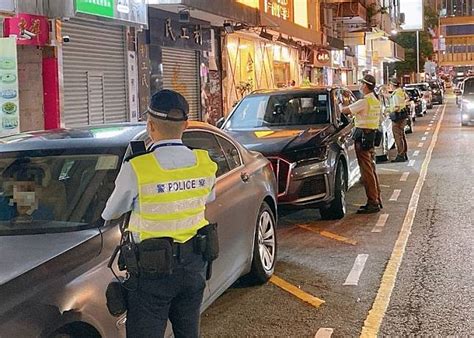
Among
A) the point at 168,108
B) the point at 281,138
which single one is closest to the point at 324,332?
the point at 168,108

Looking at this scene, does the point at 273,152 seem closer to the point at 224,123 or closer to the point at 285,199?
the point at 285,199

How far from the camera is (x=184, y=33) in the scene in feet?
58.5

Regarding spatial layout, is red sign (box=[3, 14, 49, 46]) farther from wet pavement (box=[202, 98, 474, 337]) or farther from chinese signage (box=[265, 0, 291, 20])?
chinese signage (box=[265, 0, 291, 20])

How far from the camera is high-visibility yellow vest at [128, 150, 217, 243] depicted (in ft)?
12.0

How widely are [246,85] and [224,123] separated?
39.1ft

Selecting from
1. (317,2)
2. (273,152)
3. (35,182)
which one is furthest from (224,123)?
(317,2)

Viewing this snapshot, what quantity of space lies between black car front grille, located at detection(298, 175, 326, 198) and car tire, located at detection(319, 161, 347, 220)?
384 mm

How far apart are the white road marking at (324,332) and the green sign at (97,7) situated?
289 inches

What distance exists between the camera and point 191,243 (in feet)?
12.2

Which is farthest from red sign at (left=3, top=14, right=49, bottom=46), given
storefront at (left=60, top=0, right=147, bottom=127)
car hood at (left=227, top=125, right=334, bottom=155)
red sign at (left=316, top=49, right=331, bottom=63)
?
red sign at (left=316, top=49, right=331, bottom=63)

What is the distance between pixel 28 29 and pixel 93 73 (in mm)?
2772

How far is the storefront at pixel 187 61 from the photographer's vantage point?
1630 cm

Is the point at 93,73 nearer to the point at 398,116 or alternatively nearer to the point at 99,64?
the point at 99,64

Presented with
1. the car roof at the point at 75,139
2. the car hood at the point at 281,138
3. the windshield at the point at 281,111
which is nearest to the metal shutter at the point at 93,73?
the windshield at the point at 281,111
